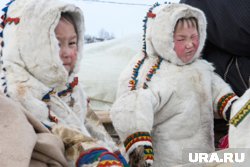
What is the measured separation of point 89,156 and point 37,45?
371 mm

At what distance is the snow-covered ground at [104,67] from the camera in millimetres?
2244

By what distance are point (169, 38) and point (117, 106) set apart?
1.11 feet

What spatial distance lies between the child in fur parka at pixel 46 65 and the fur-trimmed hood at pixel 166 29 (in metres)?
0.45

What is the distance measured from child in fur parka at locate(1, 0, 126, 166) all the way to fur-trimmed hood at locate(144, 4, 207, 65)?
45cm

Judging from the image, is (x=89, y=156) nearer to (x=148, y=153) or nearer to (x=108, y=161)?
(x=108, y=161)

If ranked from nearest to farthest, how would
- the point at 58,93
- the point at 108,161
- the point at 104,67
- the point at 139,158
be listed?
the point at 108,161, the point at 58,93, the point at 139,158, the point at 104,67

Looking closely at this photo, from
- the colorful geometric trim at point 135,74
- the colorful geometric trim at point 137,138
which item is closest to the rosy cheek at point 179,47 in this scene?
the colorful geometric trim at point 135,74

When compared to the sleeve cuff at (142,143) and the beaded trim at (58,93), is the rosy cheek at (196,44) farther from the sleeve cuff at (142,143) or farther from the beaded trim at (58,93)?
the beaded trim at (58,93)

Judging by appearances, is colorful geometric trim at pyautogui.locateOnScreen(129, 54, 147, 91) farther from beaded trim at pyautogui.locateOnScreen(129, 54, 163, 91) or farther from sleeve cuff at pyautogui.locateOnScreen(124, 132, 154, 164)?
sleeve cuff at pyautogui.locateOnScreen(124, 132, 154, 164)

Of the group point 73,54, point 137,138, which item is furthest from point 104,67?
point 73,54

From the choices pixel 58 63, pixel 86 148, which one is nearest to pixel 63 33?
pixel 58 63

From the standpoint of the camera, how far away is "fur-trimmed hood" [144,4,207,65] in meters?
1.64

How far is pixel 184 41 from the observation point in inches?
65.7
